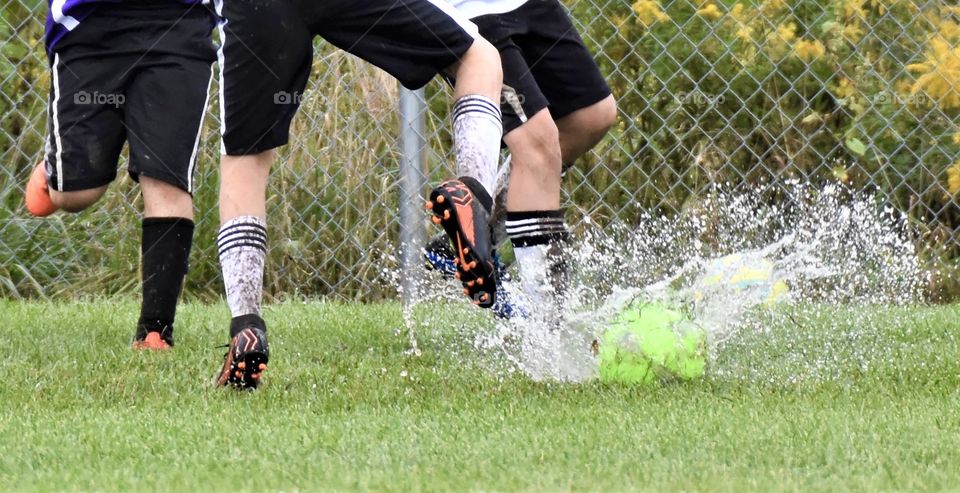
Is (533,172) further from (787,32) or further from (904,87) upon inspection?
(904,87)

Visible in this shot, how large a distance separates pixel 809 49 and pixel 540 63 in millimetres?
2212

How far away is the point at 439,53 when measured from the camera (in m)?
3.46

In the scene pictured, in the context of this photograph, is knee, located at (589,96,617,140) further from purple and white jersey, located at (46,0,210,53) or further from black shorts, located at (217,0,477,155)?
purple and white jersey, located at (46,0,210,53)

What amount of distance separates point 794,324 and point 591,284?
0.95m

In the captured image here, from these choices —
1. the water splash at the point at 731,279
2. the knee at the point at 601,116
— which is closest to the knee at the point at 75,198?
the water splash at the point at 731,279

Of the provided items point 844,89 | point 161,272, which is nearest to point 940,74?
point 844,89

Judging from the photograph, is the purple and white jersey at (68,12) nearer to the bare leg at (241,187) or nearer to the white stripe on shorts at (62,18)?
the white stripe on shorts at (62,18)

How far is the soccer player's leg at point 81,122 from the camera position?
4277mm

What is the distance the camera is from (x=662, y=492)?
2461mm

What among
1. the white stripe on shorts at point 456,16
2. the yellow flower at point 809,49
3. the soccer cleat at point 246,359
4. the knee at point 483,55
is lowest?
the soccer cleat at point 246,359

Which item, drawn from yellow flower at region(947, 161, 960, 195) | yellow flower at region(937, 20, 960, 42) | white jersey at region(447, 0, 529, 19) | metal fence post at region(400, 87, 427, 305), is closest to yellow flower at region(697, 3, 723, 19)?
yellow flower at region(937, 20, 960, 42)

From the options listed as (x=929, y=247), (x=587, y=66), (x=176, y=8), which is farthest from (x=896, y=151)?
(x=176, y=8)

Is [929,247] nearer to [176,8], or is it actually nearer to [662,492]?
[176,8]

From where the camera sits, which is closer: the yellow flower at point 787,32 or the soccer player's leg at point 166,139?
the soccer player's leg at point 166,139
